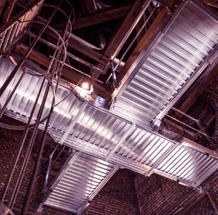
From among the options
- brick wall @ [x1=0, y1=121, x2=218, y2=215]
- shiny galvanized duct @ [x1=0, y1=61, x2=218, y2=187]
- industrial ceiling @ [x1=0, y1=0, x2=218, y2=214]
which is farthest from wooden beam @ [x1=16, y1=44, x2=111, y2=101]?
brick wall @ [x1=0, y1=121, x2=218, y2=215]

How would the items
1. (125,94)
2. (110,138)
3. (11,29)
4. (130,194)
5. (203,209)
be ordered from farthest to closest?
(130,194), (203,209), (110,138), (125,94), (11,29)

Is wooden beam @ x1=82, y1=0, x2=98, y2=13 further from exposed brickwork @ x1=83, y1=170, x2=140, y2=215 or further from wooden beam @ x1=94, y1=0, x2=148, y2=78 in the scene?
exposed brickwork @ x1=83, y1=170, x2=140, y2=215

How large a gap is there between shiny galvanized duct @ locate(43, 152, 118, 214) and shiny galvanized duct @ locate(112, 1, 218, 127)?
61.4 inches

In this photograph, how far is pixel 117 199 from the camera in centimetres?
696

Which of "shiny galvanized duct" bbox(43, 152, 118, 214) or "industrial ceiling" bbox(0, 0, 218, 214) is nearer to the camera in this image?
"industrial ceiling" bbox(0, 0, 218, 214)

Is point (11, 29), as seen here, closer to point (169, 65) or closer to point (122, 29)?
point (122, 29)

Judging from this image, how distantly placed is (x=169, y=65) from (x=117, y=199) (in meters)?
4.51

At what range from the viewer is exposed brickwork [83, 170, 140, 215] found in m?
6.52

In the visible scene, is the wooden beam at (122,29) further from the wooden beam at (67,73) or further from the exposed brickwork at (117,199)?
the exposed brickwork at (117,199)

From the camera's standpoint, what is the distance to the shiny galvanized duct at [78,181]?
5.15 m

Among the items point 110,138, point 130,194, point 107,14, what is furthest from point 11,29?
point 130,194

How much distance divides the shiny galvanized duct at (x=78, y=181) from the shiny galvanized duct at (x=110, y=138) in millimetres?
534

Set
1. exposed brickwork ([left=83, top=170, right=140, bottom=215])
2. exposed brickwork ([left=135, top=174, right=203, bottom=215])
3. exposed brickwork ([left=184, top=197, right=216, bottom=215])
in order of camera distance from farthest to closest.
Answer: exposed brickwork ([left=83, top=170, right=140, bottom=215]) → exposed brickwork ([left=135, top=174, right=203, bottom=215]) → exposed brickwork ([left=184, top=197, right=216, bottom=215])

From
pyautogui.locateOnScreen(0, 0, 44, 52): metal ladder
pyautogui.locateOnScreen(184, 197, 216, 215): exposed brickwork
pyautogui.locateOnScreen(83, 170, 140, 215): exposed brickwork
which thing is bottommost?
pyautogui.locateOnScreen(83, 170, 140, 215): exposed brickwork
